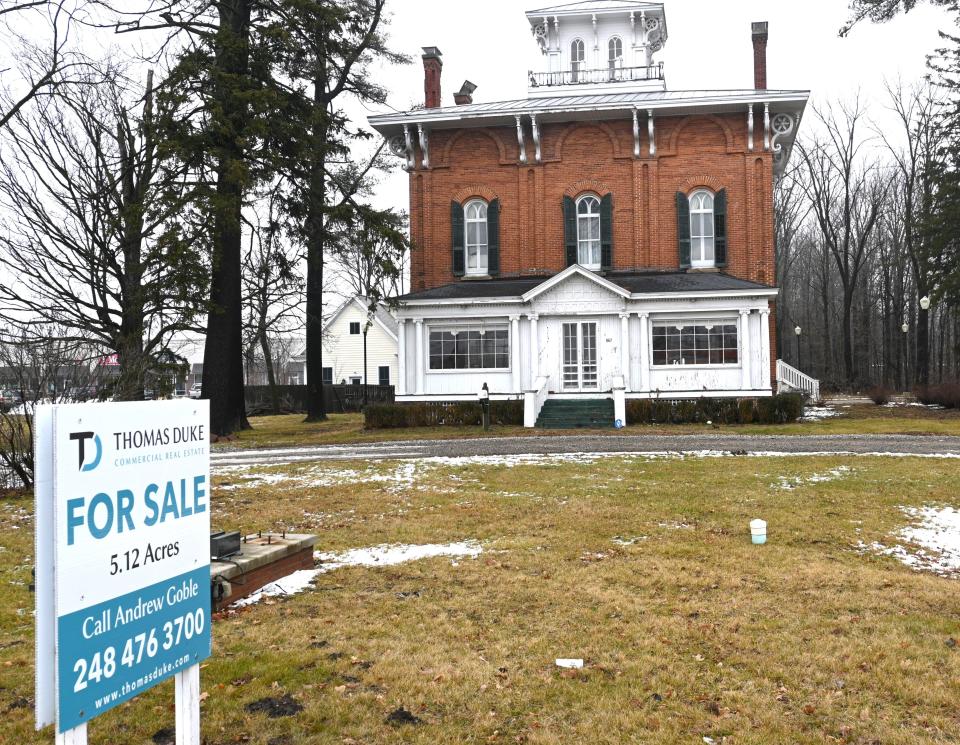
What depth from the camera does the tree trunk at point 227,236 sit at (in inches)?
790

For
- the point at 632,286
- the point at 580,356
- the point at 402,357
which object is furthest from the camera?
the point at 402,357

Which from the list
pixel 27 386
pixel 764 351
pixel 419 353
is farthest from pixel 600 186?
pixel 27 386

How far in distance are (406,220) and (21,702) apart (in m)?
33.3

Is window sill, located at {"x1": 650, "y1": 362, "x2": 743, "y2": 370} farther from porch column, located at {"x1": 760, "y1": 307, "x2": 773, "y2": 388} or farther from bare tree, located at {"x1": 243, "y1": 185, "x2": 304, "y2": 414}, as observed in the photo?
bare tree, located at {"x1": 243, "y1": 185, "x2": 304, "y2": 414}

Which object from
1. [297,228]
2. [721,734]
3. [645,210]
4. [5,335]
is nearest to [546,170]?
[645,210]

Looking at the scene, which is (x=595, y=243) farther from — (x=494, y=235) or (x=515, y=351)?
(x=515, y=351)

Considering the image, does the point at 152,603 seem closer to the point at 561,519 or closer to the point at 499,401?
the point at 561,519

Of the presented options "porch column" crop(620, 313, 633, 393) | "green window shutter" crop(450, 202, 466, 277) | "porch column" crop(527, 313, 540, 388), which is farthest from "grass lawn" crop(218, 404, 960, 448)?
"green window shutter" crop(450, 202, 466, 277)

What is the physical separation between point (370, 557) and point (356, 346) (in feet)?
162

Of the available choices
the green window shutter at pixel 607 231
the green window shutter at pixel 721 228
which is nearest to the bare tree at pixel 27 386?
the green window shutter at pixel 607 231

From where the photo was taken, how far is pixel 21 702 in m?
4.38

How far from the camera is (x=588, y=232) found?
1081 inches

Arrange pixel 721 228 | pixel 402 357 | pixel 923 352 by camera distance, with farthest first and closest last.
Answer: pixel 923 352 → pixel 721 228 → pixel 402 357

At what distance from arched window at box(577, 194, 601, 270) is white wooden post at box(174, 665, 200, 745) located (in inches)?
982
